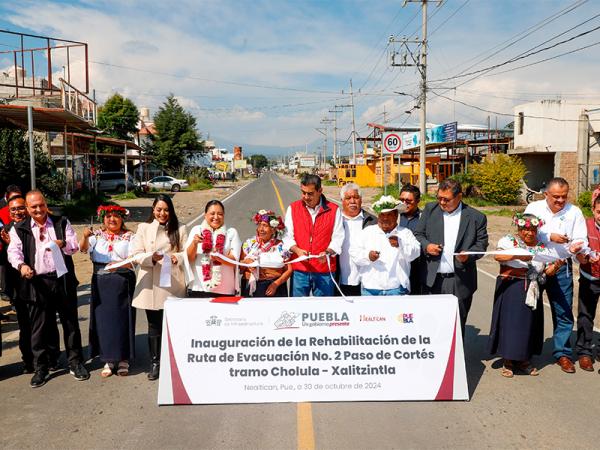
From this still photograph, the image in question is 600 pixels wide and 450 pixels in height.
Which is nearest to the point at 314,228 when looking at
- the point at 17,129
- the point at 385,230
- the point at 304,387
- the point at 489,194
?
the point at 385,230

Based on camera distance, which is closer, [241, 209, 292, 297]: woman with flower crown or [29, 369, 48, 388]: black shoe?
[29, 369, 48, 388]: black shoe

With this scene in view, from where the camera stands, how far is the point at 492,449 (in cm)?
391

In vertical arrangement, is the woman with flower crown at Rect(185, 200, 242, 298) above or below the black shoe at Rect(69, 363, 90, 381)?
above

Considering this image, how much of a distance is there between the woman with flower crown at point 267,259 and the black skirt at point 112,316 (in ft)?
3.94

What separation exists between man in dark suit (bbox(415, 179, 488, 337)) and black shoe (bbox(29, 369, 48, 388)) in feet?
12.6

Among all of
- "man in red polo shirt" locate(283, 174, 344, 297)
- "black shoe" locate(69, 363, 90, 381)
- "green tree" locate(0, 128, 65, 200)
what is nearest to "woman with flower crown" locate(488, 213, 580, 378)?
"man in red polo shirt" locate(283, 174, 344, 297)

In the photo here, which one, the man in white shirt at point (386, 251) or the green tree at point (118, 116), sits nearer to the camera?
the man in white shirt at point (386, 251)

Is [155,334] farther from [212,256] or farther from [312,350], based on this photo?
[312,350]

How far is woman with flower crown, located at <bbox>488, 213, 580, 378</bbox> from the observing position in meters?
5.29

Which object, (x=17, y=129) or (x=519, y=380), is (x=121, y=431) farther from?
(x=17, y=129)

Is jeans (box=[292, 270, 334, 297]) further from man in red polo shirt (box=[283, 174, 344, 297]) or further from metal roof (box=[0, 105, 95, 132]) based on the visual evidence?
metal roof (box=[0, 105, 95, 132])

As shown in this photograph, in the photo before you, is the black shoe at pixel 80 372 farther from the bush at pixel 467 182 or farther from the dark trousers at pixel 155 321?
the bush at pixel 467 182

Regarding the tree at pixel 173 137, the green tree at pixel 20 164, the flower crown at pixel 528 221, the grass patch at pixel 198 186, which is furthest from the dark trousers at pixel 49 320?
the tree at pixel 173 137

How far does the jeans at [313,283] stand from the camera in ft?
18.5
